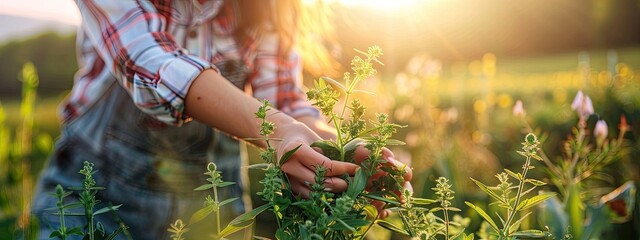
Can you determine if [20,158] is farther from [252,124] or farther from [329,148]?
[329,148]

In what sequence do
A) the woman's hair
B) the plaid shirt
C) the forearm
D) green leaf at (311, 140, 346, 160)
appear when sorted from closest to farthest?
green leaf at (311, 140, 346, 160), the forearm, the plaid shirt, the woman's hair

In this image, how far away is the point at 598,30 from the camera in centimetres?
1252

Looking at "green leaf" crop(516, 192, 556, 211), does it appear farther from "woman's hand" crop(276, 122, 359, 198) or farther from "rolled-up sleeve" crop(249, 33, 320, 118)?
"rolled-up sleeve" crop(249, 33, 320, 118)

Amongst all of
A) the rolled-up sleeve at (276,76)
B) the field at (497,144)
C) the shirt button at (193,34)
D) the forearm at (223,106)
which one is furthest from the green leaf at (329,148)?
the shirt button at (193,34)

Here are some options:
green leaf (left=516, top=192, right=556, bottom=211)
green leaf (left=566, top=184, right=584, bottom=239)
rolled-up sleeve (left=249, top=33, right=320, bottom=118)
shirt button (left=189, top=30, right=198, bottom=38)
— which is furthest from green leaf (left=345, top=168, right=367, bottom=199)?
shirt button (left=189, top=30, right=198, bottom=38)

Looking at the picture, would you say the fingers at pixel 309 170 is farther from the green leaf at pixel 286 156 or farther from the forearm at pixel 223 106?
the forearm at pixel 223 106

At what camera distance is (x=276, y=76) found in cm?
158

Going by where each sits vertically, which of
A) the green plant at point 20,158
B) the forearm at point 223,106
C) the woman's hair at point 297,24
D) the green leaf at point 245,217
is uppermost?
the woman's hair at point 297,24

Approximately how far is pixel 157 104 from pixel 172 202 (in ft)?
1.99

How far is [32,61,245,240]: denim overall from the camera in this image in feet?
4.71

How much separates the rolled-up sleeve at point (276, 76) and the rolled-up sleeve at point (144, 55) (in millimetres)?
431

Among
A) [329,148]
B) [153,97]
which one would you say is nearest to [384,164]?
[329,148]

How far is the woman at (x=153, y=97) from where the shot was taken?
3.52 ft

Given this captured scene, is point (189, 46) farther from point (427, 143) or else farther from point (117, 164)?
point (427, 143)
